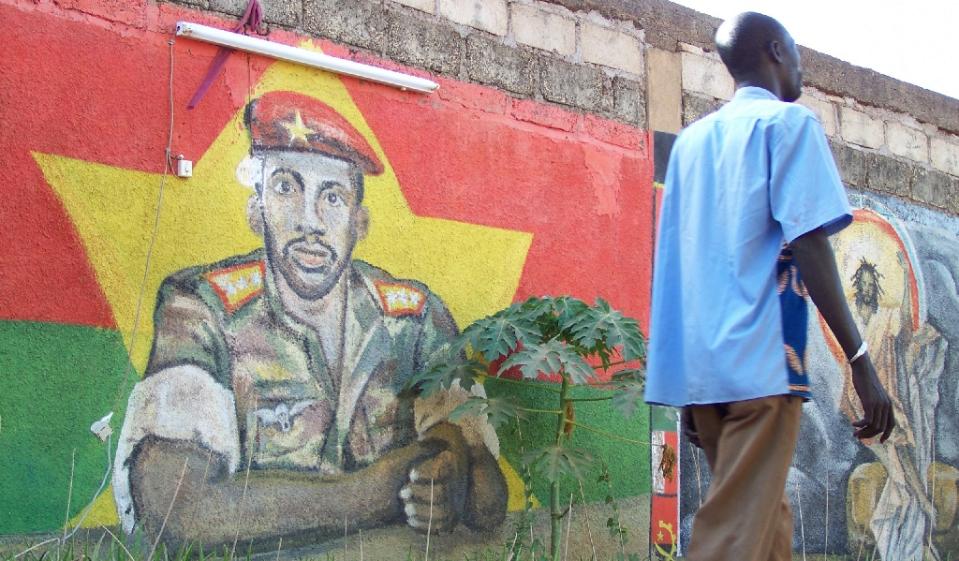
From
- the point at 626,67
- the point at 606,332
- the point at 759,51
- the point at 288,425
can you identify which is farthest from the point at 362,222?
the point at 759,51

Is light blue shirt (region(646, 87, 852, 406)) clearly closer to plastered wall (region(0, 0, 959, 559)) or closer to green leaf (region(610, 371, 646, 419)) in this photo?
plastered wall (region(0, 0, 959, 559))

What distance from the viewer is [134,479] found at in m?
3.45

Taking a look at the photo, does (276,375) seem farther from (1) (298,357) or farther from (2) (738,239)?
(2) (738,239)

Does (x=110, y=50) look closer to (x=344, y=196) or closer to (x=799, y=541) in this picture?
(x=344, y=196)

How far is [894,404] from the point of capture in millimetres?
6164

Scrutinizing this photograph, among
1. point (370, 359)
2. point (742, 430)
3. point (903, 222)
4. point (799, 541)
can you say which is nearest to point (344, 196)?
point (370, 359)

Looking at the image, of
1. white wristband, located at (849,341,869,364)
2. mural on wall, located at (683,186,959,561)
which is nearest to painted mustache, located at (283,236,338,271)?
white wristband, located at (849,341,869,364)

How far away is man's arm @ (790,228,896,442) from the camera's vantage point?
7.75 ft

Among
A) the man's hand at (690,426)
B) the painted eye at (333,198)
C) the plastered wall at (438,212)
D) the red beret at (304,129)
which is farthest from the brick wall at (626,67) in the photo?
the man's hand at (690,426)

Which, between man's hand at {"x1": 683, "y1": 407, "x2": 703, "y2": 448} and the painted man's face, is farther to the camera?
the painted man's face

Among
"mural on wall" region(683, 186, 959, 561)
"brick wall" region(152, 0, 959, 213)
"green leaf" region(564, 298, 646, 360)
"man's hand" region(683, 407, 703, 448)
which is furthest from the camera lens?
Result: "mural on wall" region(683, 186, 959, 561)

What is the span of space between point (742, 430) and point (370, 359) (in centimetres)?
194

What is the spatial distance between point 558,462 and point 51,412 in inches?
68.2

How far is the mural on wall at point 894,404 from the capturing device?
576cm
